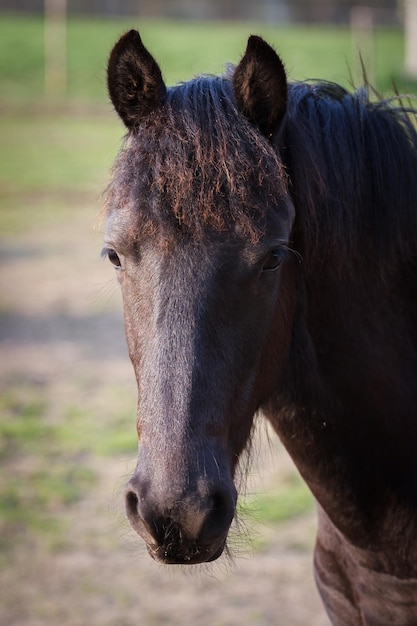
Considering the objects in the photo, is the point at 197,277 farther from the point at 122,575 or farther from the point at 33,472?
the point at 33,472

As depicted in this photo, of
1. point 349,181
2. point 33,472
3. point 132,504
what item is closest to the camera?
point 132,504

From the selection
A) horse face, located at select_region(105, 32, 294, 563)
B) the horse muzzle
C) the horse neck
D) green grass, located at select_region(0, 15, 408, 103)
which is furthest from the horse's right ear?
green grass, located at select_region(0, 15, 408, 103)

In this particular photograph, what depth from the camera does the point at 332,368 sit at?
2557 millimetres

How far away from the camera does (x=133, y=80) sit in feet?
7.77

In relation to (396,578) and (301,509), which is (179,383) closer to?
(396,578)

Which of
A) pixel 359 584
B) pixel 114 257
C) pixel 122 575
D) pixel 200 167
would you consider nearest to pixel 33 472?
pixel 122 575

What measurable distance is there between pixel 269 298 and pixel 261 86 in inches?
24.0

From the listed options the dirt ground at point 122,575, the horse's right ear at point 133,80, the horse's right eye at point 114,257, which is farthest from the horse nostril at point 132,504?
the horse's right ear at point 133,80

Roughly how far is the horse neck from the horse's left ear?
1403mm

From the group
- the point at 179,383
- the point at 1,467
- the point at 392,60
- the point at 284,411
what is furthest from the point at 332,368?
the point at 392,60

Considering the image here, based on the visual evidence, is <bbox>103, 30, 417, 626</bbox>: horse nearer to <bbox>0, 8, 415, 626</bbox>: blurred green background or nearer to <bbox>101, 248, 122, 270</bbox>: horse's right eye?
<bbox>101, 248, 122, 270</bbox>: horse's right eye

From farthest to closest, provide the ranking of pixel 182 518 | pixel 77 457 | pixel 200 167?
pixel 77 457
pixel 200 167
pixel 182 518

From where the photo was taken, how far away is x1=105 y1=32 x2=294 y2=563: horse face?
78.3 inches

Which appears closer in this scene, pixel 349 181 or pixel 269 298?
pixel 269 298
